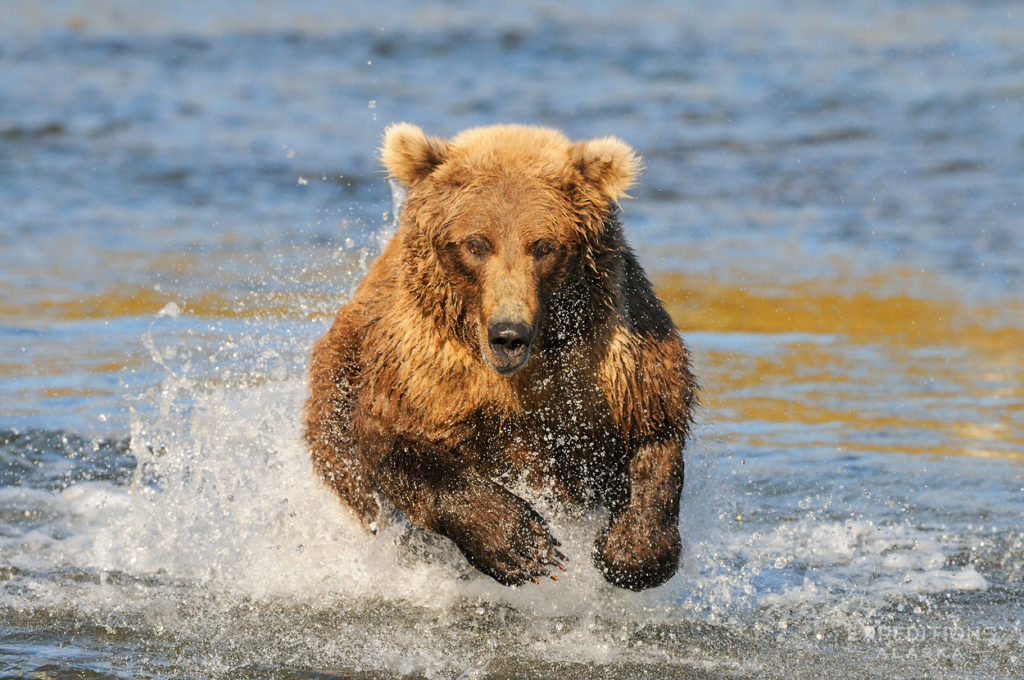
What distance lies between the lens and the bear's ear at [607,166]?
17.3ft

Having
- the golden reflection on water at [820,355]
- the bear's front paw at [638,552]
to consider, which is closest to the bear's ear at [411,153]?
the bear's front paw at [638,552]

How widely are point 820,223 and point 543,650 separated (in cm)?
957

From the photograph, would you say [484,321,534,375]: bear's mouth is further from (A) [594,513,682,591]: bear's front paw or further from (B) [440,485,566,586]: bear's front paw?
(A) [594,513,682,591]: bear's front paw

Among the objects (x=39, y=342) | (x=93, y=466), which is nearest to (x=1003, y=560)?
(x=93, y=466)

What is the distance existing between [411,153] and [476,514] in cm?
143

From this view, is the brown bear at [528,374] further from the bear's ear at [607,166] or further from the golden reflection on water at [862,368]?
the golden reflection on water at [862,368]

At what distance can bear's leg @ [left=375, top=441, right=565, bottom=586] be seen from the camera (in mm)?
5395

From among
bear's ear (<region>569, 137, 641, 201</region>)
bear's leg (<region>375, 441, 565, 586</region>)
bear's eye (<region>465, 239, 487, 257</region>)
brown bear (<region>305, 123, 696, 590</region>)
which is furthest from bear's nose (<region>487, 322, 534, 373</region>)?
bear's ear (<region>569, 137, 641, 201</region>)

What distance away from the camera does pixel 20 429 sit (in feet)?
27.0

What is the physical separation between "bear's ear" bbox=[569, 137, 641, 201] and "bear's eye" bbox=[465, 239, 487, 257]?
54 cm

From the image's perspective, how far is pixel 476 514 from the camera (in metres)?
5.39

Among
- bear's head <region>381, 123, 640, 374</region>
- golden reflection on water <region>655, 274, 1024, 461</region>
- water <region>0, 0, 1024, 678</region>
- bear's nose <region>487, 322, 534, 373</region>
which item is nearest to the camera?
bear's nose <region>487, 322, 534, 373</region>

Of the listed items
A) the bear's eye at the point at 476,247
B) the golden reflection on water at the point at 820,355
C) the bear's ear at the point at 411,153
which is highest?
the bear's ear at the point at 411,153

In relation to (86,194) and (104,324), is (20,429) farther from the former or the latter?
(86,194)
